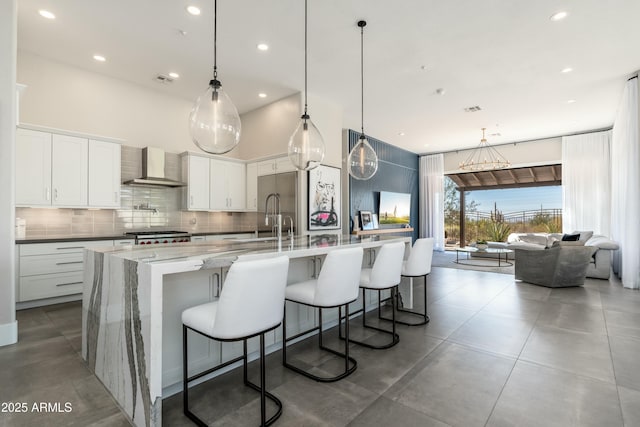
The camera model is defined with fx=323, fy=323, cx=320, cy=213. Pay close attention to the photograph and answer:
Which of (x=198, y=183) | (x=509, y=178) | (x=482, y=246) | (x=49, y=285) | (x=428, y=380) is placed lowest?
(x=428, y=380)

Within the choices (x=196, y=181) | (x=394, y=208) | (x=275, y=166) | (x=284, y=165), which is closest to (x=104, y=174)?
(x=196, y=181)

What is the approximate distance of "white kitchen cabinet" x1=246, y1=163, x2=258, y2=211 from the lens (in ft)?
19.4

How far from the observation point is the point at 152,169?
193 inches

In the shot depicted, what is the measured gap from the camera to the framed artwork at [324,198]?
5375 mm

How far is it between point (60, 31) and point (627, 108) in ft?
25.0

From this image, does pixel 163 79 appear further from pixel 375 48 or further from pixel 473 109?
pixel 473 109

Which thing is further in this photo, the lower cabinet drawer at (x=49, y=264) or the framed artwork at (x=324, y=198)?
the framed artwork at (x=324, y=198)

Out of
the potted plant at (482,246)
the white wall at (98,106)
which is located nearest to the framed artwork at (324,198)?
the white wall at (98,106)

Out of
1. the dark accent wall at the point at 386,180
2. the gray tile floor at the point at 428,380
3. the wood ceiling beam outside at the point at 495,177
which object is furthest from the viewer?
the wood ceiling beam outside at the point at 495,177

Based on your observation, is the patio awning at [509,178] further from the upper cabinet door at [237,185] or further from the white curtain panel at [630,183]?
the upper cabinet door at [237,185]

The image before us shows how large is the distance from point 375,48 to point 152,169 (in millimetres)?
3616

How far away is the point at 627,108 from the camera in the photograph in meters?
4.86

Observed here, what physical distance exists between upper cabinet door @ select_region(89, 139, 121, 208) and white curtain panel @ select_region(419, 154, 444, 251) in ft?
27.2

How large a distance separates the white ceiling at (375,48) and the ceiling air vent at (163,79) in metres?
0.09
